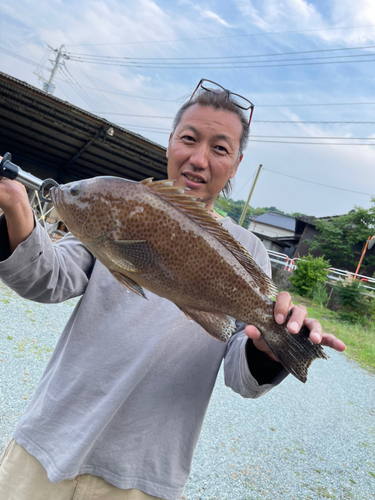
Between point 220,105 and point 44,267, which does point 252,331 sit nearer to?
point 44,267

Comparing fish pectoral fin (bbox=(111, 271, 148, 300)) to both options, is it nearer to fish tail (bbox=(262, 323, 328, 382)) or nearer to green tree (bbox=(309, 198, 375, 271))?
fish tail (bbox=(262, 323, 328, 382))

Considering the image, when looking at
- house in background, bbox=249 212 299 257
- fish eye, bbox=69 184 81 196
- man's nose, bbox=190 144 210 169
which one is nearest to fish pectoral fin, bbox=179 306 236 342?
fish eye, bbox=69 184 81 196

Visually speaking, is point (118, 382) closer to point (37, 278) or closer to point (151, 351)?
point (151, 351)

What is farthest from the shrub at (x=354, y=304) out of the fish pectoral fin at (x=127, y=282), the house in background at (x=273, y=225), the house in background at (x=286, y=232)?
the house in background at (x=273, y=225)

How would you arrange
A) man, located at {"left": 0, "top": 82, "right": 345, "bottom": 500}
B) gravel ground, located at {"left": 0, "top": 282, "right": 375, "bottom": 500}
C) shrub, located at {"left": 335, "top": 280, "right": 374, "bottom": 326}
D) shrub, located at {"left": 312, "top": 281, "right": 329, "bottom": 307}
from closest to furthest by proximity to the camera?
man, located at {"left": 0, "top": 82, "right": 345, "bottom": 500} → gravel ground, located at {"left": 0, "top": 282, "right": 375, "bottom": 500} → shrub, located at {"left": 335, "top": 280, "right": 374, "bottom": 326} → shrub, located at {"left": 312, "top": 281, "right": 329, "bottom": 307}

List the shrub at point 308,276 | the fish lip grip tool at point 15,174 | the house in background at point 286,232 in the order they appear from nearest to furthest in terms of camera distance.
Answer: the fish lip grip tool at point 15,174 < the shrub at point 308,276 < the house in background at point 286,232

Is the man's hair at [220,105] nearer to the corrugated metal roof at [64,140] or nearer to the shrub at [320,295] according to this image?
the corrugated metal roof at [64,140]

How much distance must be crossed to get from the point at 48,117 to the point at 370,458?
42.0 ft

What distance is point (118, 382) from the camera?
1838 millimetres

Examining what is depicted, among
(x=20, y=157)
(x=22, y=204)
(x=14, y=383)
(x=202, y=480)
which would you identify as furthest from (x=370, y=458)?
(x=20, y=157)

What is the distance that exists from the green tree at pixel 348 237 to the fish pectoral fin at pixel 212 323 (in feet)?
95.5

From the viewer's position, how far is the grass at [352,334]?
11227 millimetres

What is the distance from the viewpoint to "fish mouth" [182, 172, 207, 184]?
6.02ft

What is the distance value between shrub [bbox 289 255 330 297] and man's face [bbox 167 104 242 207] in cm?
1649
